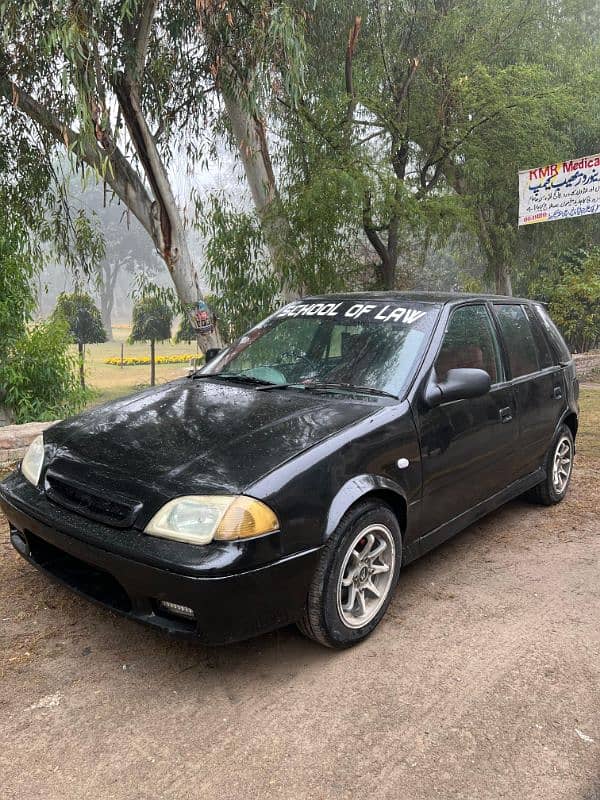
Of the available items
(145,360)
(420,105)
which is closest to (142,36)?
(420,105)

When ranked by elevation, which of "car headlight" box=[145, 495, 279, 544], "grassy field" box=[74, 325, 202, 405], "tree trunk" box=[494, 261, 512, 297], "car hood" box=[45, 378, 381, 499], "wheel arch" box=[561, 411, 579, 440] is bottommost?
"grassy field" box=[74, 325, 202, 405]

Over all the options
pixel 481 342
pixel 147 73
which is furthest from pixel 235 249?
pixel 481 342

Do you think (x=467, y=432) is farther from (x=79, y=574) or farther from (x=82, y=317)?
(x=82, y=317)

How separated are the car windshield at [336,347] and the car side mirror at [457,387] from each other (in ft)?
0.53

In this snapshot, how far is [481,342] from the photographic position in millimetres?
4160

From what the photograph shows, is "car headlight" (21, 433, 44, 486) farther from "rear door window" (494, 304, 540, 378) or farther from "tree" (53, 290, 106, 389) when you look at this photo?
"tree" (53, 290, 106, 389)

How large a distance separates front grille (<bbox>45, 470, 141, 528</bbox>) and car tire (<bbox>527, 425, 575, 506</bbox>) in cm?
337

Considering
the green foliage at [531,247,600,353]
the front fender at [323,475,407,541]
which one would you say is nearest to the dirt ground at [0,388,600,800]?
the front fender at [323,475,407,541]

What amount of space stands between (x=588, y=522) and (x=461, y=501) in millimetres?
1710

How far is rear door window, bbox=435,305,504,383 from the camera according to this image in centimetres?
379

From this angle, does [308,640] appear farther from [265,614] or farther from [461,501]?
[461,501]

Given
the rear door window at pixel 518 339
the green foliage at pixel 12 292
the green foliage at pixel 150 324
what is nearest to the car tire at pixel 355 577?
the rear door window at pixel 518 339

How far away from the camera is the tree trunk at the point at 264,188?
8.43 metres

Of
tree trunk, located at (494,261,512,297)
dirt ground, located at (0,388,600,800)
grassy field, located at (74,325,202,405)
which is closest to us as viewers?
dirt ground, located at (0,388,600,800)
